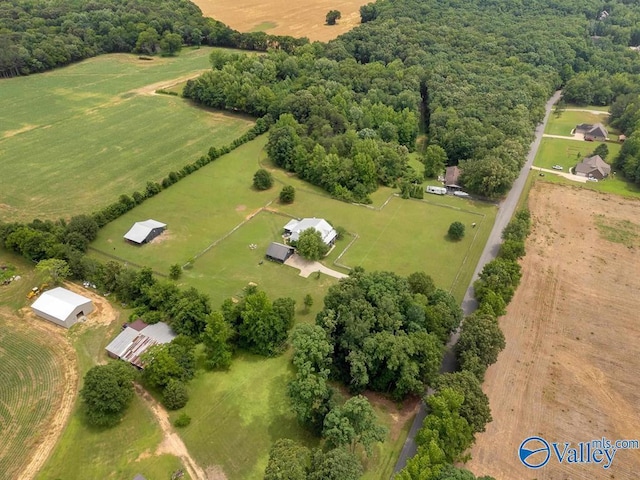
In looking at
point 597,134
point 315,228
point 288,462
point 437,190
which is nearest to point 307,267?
point 315,228

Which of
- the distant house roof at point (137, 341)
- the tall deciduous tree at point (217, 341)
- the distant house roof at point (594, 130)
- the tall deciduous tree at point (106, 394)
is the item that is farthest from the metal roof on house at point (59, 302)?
the distant house roof at point (594, 130)

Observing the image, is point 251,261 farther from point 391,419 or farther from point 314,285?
point 391,419

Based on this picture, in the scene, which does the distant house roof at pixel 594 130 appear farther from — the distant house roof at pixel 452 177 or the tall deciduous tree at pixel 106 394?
the tall deciduous tree at pixel 106 394

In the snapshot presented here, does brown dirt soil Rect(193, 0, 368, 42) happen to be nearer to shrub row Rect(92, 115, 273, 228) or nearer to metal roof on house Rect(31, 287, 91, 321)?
shrub row Rect(92, 115, 273, 228)

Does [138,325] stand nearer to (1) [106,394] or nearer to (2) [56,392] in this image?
(2) [56,392]

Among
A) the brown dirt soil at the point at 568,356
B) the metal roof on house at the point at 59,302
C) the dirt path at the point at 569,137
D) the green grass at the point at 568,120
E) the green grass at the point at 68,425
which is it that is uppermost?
the metal roof on house at the point at 59,302

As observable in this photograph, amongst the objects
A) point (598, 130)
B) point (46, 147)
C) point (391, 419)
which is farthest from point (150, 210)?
point (598, 130)
